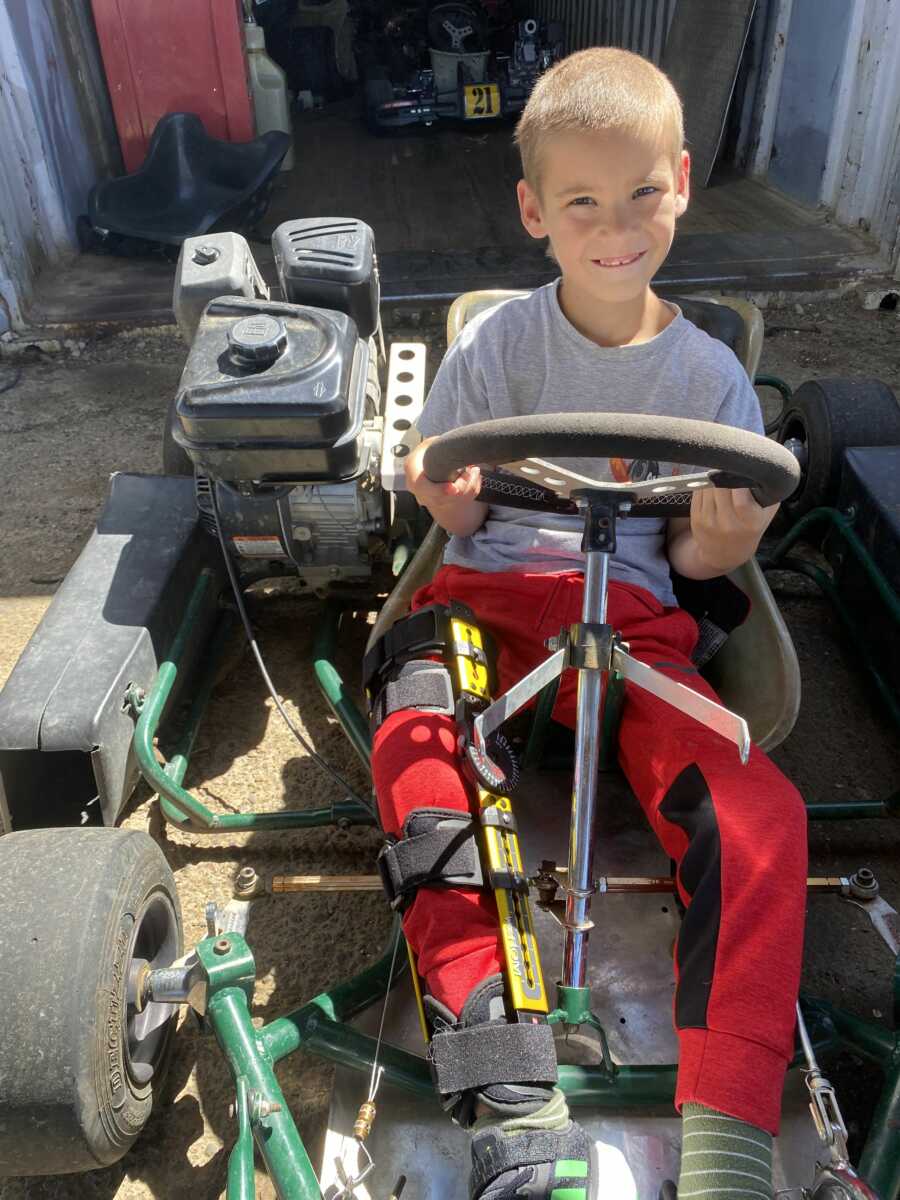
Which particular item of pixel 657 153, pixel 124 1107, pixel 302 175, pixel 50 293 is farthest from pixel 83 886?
pixel 302 175

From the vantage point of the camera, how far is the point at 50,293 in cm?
381

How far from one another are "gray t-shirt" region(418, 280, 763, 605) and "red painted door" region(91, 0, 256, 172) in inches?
129

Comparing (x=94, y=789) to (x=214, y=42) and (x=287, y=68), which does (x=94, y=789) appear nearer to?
(x=214, y=42)

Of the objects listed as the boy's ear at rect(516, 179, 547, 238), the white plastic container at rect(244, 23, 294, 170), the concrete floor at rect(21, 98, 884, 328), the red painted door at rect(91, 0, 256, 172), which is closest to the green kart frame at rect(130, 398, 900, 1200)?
the boy's ear at rect(516, 179, 547, 238)

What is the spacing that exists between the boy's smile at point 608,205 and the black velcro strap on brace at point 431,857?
739mm

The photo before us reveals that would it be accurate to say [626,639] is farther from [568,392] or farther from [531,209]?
[531,209]

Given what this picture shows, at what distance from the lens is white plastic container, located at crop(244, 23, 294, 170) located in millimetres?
4500

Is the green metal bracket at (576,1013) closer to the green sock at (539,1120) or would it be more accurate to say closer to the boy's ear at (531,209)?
the green sock at (539,1120)

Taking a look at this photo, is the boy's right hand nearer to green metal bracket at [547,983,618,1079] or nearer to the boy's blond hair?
the boy's blond hair

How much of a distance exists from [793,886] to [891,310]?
3248 mm

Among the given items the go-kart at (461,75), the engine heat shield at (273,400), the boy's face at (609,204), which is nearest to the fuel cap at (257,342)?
the engine heat shield at (273,400)

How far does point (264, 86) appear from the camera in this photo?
182 inches

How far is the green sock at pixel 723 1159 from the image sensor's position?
0.98 metres

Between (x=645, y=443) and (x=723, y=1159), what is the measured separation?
2.28 ft
